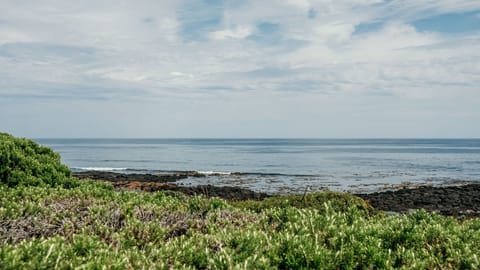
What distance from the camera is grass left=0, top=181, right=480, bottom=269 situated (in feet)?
18.0

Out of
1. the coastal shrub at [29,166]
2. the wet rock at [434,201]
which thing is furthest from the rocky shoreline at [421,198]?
the coastal shrub at [29,166]

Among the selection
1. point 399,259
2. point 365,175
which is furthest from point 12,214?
point 365,175

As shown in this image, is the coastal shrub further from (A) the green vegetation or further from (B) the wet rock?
(B) the wet rock

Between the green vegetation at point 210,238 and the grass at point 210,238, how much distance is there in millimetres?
14

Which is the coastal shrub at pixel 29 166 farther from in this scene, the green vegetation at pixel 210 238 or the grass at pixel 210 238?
the grass at pixel 210 238

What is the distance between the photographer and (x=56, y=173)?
585 inches

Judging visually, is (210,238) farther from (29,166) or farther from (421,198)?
(421,198)

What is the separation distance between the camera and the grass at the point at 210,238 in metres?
5.48

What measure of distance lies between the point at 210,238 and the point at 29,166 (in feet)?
32.5

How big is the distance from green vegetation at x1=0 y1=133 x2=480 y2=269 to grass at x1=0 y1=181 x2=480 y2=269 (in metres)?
0.01

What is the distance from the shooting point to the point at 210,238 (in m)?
6.57

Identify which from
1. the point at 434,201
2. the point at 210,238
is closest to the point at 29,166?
the point at 210,238

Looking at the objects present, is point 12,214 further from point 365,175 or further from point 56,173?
point 365,175

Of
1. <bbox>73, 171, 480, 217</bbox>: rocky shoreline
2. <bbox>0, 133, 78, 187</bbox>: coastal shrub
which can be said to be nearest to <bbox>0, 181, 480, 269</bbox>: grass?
<bbox>0, 133, 78, 187</bbox>: coastal shrub
